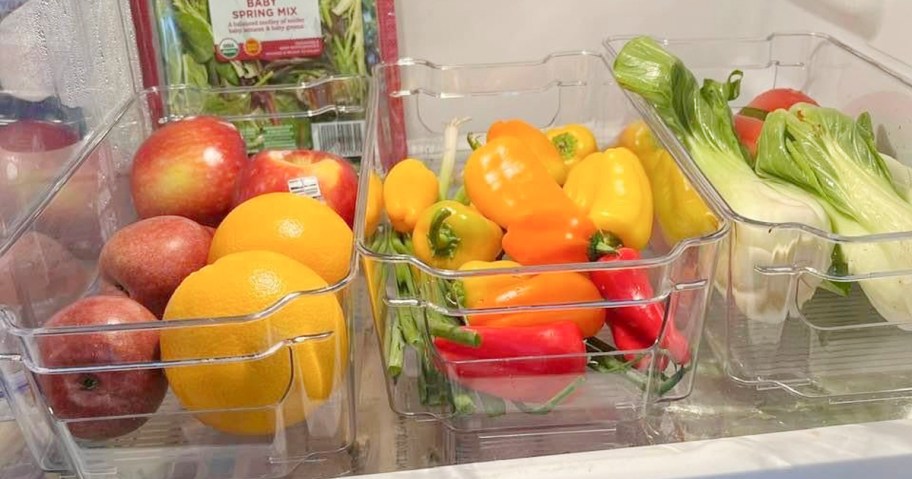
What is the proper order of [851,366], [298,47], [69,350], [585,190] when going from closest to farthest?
[69,350], [851,366], [585,190], [298,47]

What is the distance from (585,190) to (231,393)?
1.20ft

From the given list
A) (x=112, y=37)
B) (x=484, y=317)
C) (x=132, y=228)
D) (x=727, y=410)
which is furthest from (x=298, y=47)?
(x=727, y=410)

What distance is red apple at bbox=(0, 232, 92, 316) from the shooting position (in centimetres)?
65

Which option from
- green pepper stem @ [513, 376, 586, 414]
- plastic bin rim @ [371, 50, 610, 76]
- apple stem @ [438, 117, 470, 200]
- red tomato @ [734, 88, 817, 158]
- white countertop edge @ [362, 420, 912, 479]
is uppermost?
plastic bin rim @ [371, 50, 610, 76]

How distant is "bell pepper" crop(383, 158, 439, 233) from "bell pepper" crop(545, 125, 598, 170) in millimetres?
135

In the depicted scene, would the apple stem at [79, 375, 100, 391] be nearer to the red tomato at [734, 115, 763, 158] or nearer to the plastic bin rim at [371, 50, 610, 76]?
the plastic bin rim at [371, 50, 610, 76]

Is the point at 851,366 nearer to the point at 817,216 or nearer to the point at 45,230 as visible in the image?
the point at 817,216

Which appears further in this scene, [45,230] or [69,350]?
[45,230]

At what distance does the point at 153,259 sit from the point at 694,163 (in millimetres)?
430

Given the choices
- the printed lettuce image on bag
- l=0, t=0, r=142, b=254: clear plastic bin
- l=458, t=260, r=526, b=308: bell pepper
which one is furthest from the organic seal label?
l=458, t=260, r=526, b=308: bell pepper

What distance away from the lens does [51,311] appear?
702 millimetres

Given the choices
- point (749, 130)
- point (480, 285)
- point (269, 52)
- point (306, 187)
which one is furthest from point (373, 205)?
point (749, 130)

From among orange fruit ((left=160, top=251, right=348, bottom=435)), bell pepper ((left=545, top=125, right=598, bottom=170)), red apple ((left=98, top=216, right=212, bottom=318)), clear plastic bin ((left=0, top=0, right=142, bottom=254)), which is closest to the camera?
orange fruit ((left=160, top=251, right=348, bottom=435))

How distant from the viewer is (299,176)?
0.71 metres
